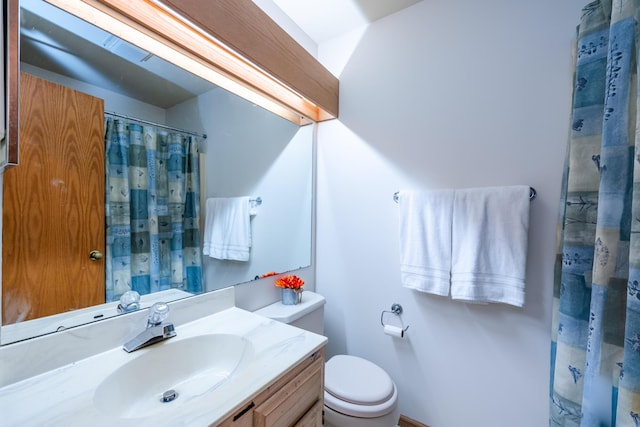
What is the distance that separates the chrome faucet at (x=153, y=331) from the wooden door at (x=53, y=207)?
194mm

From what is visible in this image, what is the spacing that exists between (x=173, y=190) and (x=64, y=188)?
36 cm

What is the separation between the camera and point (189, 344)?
0.98 metres

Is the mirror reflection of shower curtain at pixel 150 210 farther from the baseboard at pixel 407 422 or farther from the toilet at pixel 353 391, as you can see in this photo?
the baseboard at pixel 407 422

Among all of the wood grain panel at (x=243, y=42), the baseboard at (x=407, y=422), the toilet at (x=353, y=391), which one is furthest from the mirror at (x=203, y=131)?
the baseboard at (x=407, y=422)

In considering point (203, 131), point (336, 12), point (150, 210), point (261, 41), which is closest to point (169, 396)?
point (150, 210)

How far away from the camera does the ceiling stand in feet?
4.95

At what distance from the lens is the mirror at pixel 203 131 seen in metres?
0.79

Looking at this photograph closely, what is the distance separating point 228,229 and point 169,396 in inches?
30.1

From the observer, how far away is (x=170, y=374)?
3.03 ft

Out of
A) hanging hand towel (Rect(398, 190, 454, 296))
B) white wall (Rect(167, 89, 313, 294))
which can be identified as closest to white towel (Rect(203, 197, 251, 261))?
white wall (Rect(167, 89, 313, 294))

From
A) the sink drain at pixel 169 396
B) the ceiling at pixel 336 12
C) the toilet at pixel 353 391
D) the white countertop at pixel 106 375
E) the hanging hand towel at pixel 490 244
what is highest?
the ceiling at pixel 336 12

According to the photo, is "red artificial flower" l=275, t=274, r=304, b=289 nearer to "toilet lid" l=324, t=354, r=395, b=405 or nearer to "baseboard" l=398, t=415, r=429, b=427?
"toilet lid" l=324, t=354, r=395, b=405

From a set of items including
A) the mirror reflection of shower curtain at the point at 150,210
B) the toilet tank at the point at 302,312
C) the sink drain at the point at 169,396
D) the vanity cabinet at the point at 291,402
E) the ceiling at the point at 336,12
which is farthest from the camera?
→ the ceiling at the point at 336,12

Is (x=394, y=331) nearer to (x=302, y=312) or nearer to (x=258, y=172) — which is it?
(x=302, y=312)
